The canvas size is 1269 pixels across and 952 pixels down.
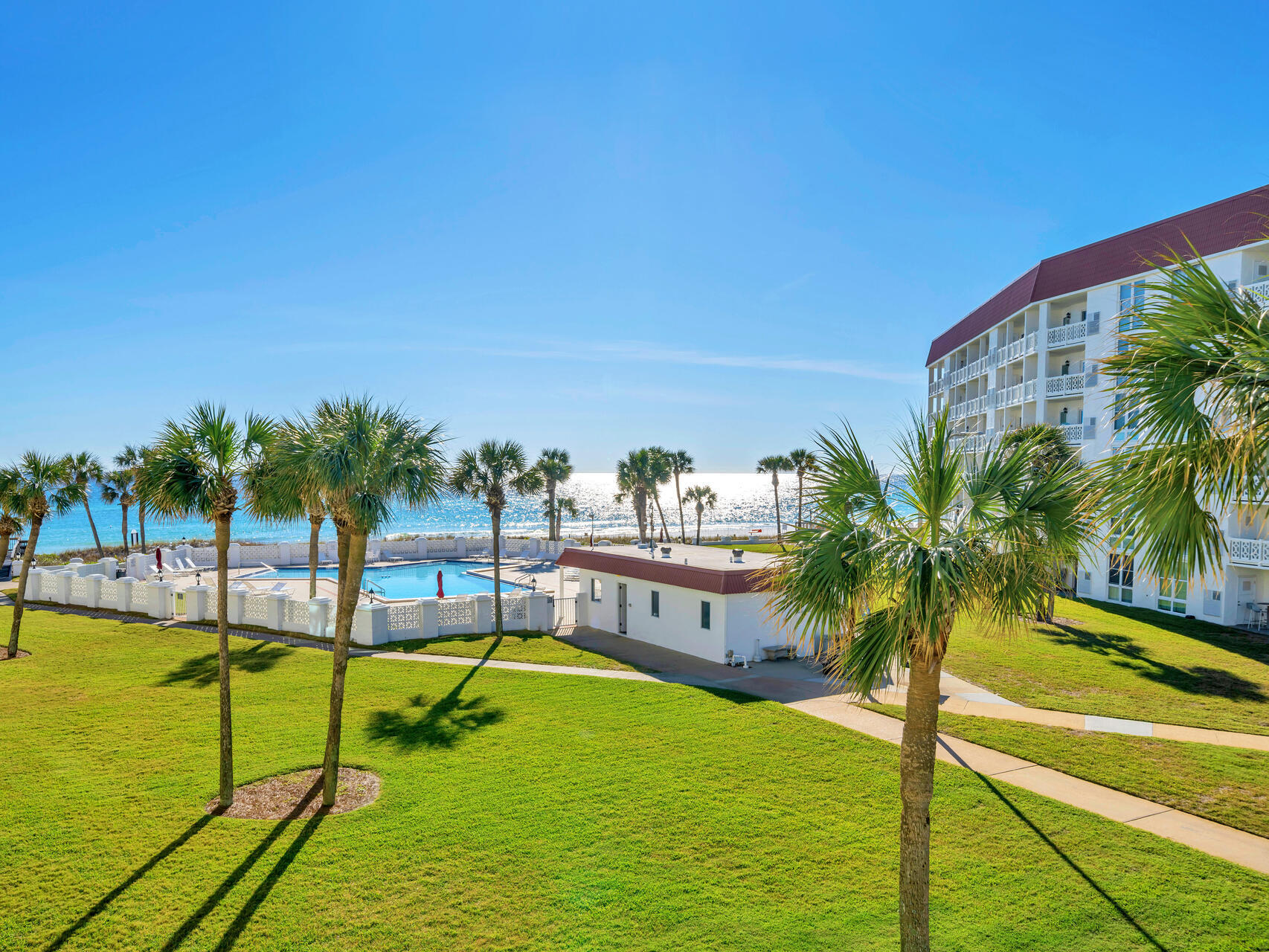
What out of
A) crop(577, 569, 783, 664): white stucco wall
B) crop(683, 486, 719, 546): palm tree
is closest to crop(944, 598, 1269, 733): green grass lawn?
crop(577, 569, 783, 664): white stucco wall

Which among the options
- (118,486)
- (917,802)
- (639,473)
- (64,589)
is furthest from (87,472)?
(917,802)

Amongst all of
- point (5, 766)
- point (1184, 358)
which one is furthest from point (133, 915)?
point (1184, 358)

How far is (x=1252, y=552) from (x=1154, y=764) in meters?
19.3

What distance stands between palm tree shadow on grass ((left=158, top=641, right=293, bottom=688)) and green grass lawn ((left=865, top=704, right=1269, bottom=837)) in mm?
16111

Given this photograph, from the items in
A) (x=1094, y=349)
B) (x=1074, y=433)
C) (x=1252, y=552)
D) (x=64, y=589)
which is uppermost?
(x=1094, y=349)

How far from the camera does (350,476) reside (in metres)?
10.2

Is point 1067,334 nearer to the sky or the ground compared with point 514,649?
nearer to the sky

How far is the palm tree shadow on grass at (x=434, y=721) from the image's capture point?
13.6 metres

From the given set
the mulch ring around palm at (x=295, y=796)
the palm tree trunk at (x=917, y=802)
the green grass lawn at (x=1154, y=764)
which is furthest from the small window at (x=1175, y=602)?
the mulch ring around palm at (x=295, y=796)

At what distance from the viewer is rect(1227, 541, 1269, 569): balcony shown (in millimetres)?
25797

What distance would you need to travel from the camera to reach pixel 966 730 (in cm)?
1458

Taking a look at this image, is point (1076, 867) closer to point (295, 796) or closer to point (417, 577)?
point (295, 796)

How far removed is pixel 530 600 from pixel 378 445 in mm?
14626

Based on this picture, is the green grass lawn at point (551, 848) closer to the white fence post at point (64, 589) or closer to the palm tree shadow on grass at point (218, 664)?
the palm tree shadow on grass at point (218, 664)
